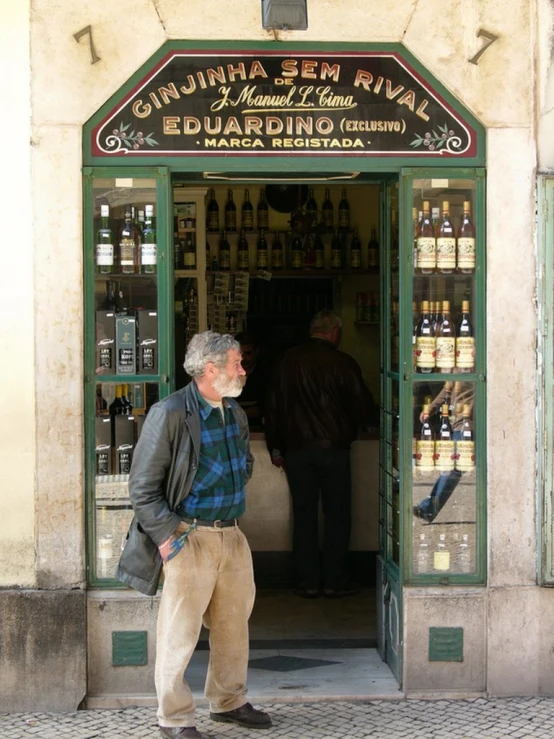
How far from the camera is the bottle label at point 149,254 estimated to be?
6.30m

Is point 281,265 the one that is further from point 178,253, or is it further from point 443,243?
point 443,243

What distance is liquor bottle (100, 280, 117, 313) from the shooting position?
6.30 m

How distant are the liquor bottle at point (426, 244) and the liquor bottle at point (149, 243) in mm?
1458

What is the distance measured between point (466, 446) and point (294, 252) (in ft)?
16.9

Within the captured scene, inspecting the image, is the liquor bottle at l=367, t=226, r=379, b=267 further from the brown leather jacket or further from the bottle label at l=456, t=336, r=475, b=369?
the bottle label at l=456, t=336, r=475, b=369

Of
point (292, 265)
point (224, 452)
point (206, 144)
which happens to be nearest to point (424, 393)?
point (224, 452)

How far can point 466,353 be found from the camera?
21.0 feet

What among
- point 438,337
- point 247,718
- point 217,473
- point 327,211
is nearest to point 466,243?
point 438,337

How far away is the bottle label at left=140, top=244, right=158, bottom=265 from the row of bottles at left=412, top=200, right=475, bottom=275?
4.70 ft

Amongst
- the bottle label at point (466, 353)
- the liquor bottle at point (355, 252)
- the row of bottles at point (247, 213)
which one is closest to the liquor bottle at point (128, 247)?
the bottle label at point (466, 353)

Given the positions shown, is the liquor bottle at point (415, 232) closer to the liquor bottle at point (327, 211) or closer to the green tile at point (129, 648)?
the green tile at point (129, 648)

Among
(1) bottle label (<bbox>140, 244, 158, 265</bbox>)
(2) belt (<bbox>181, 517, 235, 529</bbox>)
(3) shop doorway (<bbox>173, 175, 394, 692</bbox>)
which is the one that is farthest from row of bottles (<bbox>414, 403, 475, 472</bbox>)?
(3) shop doorway (<bbox>173, 175, 394, 692</bbox>)

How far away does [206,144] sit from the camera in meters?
6.25

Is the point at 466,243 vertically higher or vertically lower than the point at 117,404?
higher
